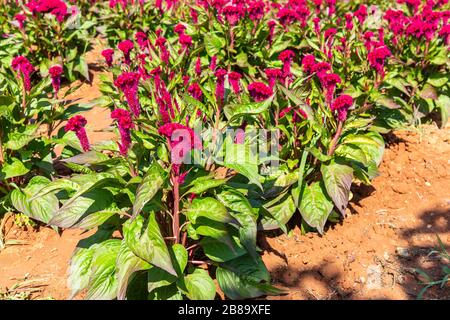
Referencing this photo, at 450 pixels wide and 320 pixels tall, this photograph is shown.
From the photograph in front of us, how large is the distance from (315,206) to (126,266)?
1.58m

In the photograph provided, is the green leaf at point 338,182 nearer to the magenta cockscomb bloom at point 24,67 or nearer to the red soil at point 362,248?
the red soil at point 362,248

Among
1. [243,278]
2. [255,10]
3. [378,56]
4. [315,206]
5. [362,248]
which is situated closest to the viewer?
[243,278]

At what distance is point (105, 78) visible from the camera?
14.4ft

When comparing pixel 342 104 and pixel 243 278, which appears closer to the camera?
pixel 243 278

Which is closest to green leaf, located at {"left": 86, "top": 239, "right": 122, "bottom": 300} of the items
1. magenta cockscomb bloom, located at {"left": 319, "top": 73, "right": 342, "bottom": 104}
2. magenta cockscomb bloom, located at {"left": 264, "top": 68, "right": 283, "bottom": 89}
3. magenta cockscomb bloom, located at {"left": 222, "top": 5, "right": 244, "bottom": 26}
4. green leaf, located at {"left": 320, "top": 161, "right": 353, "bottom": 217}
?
green leaf, located at {"left": 320, "top": 161, "right": 353, "bottom": 217}

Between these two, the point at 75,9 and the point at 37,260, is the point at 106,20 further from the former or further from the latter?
the point at 37,260

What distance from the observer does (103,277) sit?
263cm

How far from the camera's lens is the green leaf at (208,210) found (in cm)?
249

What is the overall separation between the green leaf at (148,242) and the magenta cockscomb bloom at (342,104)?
4.97 ft

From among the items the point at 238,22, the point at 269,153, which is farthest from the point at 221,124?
the point at 238,22

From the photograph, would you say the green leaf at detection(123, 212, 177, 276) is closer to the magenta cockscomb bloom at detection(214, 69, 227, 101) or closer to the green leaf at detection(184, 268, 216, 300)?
the green leaf at detection(184, 268, 216, 300)

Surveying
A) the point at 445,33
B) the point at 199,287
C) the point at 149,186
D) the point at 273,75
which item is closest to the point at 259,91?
the point at 273,75

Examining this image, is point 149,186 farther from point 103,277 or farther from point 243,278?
point 243,278

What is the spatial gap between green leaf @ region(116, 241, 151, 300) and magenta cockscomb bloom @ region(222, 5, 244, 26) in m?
2.98
